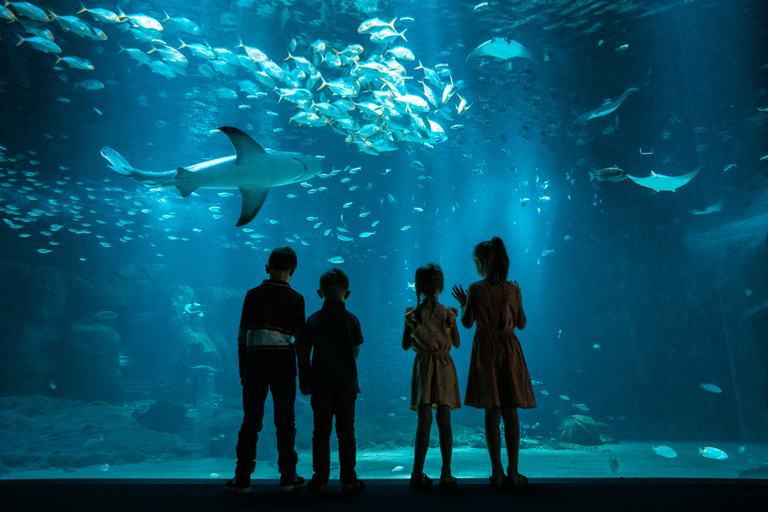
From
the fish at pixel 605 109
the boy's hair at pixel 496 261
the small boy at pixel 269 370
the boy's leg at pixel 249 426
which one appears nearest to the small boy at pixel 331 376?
the small boy at pixel 269 370

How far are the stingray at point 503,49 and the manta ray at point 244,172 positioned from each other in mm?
6381

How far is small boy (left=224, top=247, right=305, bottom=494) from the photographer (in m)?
2.73

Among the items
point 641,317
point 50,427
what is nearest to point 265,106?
point 50,427

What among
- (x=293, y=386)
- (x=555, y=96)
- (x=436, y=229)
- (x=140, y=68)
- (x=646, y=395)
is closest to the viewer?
(x=293, y=386)

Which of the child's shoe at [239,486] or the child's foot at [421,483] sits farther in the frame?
the child's foot at [421,483]

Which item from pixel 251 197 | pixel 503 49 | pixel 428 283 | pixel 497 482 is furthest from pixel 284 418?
pixel 503 49

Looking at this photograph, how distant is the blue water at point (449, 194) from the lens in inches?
403

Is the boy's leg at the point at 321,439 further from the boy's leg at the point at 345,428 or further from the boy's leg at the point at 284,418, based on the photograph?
the boy's leg at the point at 284,418

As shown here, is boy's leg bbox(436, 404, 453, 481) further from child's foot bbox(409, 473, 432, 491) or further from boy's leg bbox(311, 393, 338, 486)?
boy's leg bbox(311, 393, 338, 486)

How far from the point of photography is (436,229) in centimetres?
2959

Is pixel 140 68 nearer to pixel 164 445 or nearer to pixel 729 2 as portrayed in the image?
pixel 164 445

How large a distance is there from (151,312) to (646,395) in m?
27.3

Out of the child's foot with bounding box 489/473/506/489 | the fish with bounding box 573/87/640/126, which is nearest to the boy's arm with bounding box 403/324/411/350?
the child's foot with bounding box 489/473/506/489

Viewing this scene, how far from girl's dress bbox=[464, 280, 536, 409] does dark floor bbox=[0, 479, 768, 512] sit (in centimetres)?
59
